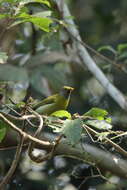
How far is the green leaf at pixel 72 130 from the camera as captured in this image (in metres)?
1.95

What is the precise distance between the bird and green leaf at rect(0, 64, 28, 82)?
0.38 meters

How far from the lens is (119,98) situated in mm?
3855

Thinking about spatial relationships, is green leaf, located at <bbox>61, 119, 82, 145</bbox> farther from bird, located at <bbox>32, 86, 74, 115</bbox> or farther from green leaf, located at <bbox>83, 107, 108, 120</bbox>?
bird, located at <bbox>32, 86, 74, 115</bbox>

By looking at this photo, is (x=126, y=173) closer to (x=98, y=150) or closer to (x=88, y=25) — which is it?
(x=98, y=150)

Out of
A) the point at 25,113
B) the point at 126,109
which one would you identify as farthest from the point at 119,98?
the point at 25,113

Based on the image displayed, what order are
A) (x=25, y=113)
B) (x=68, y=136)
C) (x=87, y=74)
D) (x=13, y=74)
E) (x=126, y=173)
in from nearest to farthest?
(x=68, y=136) → (x=25, y=113) → (x=126, y=173) → (x=13, y=74) → (x=87, y=74)

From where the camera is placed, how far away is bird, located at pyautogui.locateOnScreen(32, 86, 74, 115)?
2711mm

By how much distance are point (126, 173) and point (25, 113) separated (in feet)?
3.46

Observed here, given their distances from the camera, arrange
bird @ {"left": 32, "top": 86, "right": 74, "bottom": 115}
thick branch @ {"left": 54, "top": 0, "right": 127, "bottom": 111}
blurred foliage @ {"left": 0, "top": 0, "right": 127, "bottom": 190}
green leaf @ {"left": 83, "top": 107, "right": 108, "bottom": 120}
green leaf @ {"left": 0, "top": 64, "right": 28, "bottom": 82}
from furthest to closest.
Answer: thick branch @ {"left": 54, "top": 0, "right": 127, "bottom": 111} → green leaf @ {"left": 0, "top": 64, "right": 28, "bottom": 82} → blurred foliage @ {"left": 0, "top": 0, "right": 127, "bottom": 190} → bird @ {"left": 32, "top": 86, "right": 74, "bottom": 115} → green leaf @ {"left": 83, "top": 107, "right": 108, "bottom": 120}

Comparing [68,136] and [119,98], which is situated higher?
[68,136]

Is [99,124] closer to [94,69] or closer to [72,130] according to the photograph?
[72,130]

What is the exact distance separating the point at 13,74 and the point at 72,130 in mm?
1716

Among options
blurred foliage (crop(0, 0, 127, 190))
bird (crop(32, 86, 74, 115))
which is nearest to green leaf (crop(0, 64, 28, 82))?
blurred foliage (crop(0, 0, 127, 190))

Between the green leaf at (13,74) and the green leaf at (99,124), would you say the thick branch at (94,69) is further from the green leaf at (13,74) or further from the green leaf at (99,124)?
the green leaf at (99,124)
